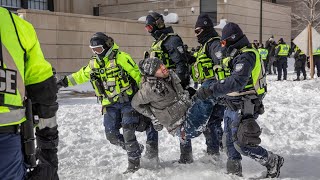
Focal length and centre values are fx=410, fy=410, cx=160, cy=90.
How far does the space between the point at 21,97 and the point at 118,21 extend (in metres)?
20.5

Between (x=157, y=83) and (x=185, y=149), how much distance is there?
1189 mm

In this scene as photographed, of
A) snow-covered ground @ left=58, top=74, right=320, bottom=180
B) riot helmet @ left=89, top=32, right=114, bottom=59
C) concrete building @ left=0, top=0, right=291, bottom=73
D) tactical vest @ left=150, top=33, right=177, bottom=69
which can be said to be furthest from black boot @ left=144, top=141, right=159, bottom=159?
concrete building @ left=0, top=0, right=291, bottom=73

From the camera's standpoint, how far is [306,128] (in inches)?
314

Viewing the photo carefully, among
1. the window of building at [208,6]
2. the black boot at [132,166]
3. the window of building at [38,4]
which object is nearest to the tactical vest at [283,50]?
the window of building at [208,6]

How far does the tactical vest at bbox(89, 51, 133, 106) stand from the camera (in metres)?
5.43

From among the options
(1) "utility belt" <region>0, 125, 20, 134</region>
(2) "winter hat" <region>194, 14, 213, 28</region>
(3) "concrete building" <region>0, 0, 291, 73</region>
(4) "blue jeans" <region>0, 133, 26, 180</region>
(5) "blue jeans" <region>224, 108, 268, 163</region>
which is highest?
(3) "concrete building" <region>0, 0, 291, 73</region>

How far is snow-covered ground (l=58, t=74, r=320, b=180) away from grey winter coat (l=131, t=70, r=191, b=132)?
0.72 metres

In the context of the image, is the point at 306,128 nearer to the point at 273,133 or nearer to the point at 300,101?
the point at 273,133

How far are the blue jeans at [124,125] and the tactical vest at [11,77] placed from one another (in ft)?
10.1

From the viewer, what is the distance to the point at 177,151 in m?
6.65

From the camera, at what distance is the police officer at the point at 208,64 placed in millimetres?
5813

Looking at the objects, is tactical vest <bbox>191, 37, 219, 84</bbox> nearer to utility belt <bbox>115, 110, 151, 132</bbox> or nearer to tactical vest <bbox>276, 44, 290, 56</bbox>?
utility belt <bbox>115, 110, 151, 132</bbox>

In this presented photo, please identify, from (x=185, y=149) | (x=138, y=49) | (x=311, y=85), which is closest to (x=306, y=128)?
(x=185, y=149)

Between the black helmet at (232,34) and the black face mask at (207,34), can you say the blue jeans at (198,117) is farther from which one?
the black helmet at (232,34)
